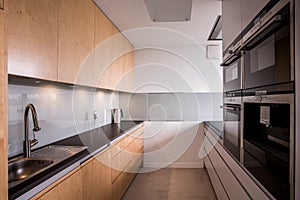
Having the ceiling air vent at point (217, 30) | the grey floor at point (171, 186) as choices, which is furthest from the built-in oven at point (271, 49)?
the grey floor at point (171, 186)

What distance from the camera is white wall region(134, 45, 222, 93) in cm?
478

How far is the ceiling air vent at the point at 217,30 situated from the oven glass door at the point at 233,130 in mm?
1478

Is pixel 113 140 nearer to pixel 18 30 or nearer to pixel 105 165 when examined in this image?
pixel 105 165

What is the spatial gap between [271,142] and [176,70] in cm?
369

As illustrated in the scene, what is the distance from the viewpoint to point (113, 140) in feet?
8.45

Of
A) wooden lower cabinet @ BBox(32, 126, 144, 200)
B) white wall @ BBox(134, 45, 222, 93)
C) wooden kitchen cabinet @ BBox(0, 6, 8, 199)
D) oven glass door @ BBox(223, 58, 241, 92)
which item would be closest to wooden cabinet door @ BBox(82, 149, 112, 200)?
wooden lower cabinet @ BBox(32, 126, 144, 200)

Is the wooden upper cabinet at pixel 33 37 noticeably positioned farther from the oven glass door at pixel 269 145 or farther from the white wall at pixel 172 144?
the white wall at pixel 172 144

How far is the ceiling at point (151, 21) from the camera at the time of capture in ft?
8.79

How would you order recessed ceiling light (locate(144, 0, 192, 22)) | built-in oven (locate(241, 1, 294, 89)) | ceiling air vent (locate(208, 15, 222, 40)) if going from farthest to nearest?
1. ceiling air vent (locate(208, 15, 222, 40))
2. recessed ceiling light (locate(144, 0, 192, 22))
3. built-in oven (locate(241, 1, 294, 89))

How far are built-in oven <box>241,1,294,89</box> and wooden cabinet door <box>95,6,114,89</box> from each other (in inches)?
65.4

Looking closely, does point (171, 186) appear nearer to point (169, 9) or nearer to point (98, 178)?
point (98, 178)

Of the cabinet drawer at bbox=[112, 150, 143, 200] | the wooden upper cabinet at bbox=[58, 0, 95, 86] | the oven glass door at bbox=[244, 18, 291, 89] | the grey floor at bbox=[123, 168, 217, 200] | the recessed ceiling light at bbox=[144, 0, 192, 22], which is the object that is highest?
the recessed ceiling light at bbox=[144, 0, 192, 22]

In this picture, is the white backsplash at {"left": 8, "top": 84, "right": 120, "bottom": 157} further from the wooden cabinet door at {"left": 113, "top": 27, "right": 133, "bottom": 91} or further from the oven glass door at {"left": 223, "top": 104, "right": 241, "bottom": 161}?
the oven glass door at {"left": 223, "top": 104, "right": 241, "bottom": 161}

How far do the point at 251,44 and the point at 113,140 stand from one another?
65.1 inches
